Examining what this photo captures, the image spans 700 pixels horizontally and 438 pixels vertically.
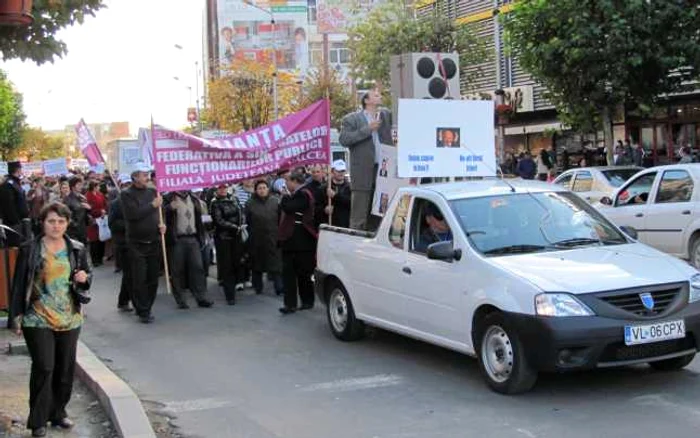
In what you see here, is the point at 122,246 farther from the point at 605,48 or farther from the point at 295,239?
the point at 605,48

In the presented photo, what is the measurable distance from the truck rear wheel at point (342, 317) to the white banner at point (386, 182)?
129cm

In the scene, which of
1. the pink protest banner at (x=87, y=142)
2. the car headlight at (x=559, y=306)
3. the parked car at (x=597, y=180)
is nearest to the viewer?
the car headlight at (x=559, y=306)

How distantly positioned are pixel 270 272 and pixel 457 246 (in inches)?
233

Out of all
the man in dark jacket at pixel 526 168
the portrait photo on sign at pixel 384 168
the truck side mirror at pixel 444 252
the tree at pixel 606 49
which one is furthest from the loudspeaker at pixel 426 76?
the man in dark jacket at pixel 526 168

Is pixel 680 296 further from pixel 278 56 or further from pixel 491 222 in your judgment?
pixel 278 56

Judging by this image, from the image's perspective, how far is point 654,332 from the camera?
634 cm

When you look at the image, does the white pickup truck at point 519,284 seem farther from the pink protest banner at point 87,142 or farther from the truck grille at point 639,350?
the pink protest banner at point 87,142

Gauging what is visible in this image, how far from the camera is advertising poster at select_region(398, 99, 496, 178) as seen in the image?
954 centimetres

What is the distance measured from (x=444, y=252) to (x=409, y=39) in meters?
26.3

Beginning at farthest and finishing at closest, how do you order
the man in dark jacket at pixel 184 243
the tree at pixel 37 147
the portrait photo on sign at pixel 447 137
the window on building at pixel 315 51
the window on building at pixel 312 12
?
the tree at pixel 37 147 < the window on building at pixel 312 12 < the window on building at pixel 315 51 < the man in dark jacket at pixel 184 243 < the portrait photo on sign at pixel 447 137

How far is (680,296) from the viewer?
257 inches

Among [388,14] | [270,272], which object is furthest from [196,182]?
[388,14]

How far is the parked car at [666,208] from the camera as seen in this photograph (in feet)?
42.3

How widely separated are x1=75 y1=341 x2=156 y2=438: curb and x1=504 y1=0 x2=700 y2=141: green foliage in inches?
620
